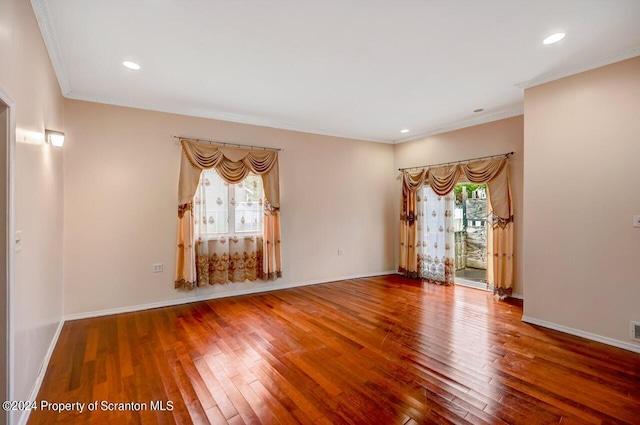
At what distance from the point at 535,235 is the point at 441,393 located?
2321 millimetres

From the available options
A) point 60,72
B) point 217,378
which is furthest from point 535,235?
point 60,72

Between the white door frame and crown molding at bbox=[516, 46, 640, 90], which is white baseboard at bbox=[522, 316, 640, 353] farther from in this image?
the white door frame

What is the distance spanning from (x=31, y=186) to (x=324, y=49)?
257 cm

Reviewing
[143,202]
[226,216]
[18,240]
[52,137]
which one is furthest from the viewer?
[226,216]

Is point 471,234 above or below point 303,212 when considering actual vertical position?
below

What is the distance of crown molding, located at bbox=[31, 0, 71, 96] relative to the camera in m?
2.13

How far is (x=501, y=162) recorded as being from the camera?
14.7 ft

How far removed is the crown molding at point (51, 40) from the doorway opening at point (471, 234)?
5.61 metres

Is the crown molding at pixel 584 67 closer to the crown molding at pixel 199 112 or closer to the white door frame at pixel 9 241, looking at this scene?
the crown molding at pixel 199 112

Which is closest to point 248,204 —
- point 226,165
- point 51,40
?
point 226,165

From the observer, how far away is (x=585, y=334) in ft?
9.95

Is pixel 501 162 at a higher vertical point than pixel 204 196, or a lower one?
higher

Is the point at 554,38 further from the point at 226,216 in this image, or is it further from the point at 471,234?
the point at 226,216

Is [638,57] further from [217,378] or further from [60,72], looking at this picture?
[60,72]
